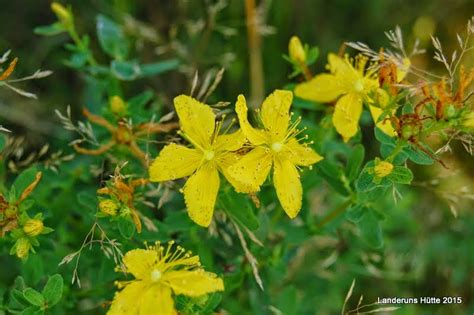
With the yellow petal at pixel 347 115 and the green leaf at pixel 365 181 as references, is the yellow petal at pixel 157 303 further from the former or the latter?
the yellow petal at pixel 347 115

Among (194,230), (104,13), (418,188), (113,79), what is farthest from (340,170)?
(104,13)

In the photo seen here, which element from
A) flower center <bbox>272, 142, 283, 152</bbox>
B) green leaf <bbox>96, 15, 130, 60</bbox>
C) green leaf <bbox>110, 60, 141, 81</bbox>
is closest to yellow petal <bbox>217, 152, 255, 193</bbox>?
flower center <bbox>272, 142, 283, 152</bbox>

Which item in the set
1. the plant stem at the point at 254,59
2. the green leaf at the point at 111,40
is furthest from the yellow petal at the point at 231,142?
the plant stem at the point at 254,59

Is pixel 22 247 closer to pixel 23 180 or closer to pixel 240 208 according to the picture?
pixel 23 180

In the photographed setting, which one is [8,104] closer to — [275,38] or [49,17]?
[49,17]

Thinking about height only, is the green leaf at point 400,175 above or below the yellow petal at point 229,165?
above

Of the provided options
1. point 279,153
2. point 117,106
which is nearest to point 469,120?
point 279,153
